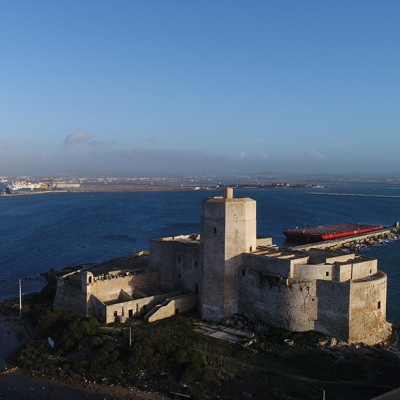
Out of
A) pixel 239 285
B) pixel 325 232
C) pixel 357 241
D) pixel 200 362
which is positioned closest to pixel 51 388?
pixel 200 362

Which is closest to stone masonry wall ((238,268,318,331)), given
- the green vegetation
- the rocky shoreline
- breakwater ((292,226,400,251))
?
the green vegetation

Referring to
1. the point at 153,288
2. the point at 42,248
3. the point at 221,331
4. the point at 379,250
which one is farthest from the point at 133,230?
the point at 221,331

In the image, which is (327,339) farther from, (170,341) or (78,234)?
(78,234)

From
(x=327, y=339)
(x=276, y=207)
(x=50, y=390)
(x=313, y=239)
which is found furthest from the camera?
(x=276, y=207)

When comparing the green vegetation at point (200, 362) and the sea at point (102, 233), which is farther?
the sea at point (102, 233)

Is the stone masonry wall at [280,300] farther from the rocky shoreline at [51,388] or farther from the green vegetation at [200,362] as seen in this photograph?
the rocky shoreline at [51,388]

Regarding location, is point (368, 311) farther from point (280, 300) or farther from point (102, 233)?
point (102, 233)

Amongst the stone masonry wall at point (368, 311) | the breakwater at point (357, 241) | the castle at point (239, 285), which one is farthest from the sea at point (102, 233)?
the castle at point (239, 285)
